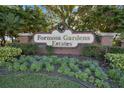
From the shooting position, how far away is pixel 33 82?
5.63m

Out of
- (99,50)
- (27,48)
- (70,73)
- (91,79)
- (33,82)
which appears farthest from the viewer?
(27,48)

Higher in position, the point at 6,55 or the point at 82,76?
the point at 6,55

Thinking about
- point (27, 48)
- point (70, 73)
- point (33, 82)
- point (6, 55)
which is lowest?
point (33, 82)

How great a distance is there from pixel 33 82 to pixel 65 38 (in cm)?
463

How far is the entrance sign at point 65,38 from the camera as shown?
387 inches

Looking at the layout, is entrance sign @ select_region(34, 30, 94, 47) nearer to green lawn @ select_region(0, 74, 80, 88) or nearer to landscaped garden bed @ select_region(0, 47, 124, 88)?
landscaped garden bed @ select_region(0, 47, 124, 88)

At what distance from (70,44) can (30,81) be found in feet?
15.0

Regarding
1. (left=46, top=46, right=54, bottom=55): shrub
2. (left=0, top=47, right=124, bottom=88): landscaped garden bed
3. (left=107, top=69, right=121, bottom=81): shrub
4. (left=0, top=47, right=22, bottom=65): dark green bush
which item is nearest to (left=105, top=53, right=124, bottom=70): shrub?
(left=0, top=47, right=124, bottom=88): landscaped garden bed

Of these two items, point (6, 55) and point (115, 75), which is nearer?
point (115, 75)

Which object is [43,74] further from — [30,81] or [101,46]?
[101,46]

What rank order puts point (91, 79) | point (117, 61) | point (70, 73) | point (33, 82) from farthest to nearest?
point (117, 61)
point (70, 73)
point (91, 79)
point (33, 82)

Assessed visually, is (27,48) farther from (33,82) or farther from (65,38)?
(33,82)

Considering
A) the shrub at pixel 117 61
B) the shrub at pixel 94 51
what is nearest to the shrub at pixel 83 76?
the shrub at pixel 117 61

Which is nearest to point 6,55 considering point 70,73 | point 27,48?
point 27,48
